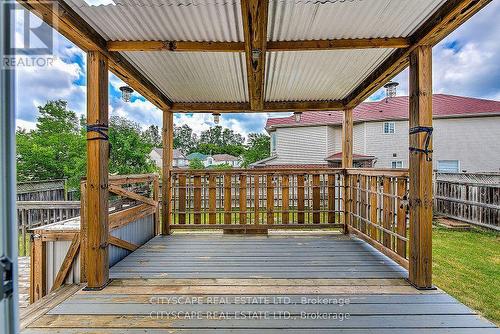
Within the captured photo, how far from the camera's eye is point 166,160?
5.01 metres

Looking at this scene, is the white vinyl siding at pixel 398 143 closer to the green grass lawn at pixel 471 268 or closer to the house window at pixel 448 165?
the house window at pixel 448 165

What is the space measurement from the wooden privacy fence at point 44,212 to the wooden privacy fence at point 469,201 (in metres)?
8.55

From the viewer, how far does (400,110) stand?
13352mm

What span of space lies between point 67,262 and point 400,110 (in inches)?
581

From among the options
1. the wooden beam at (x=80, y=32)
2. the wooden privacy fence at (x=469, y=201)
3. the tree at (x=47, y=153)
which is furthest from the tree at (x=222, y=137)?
the wooden beam at (x=80, y=32)

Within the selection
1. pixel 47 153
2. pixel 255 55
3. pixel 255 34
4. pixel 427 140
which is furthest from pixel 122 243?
pixel 47 153

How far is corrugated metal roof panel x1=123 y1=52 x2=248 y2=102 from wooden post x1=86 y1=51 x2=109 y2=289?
532mm

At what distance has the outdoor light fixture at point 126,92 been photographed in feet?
12.8

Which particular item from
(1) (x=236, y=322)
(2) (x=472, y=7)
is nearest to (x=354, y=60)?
(2) (x=472, y=7)

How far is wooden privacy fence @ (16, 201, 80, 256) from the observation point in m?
4.33

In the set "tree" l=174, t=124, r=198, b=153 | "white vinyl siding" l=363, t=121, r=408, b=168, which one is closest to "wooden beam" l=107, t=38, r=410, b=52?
"white vinyl siding" l=363, t=121, r=408, b=168

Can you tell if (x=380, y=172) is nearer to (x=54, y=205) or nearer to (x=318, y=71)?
(x=318, y=71)

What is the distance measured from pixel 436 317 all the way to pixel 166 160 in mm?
4438

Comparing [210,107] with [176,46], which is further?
[210,107]
